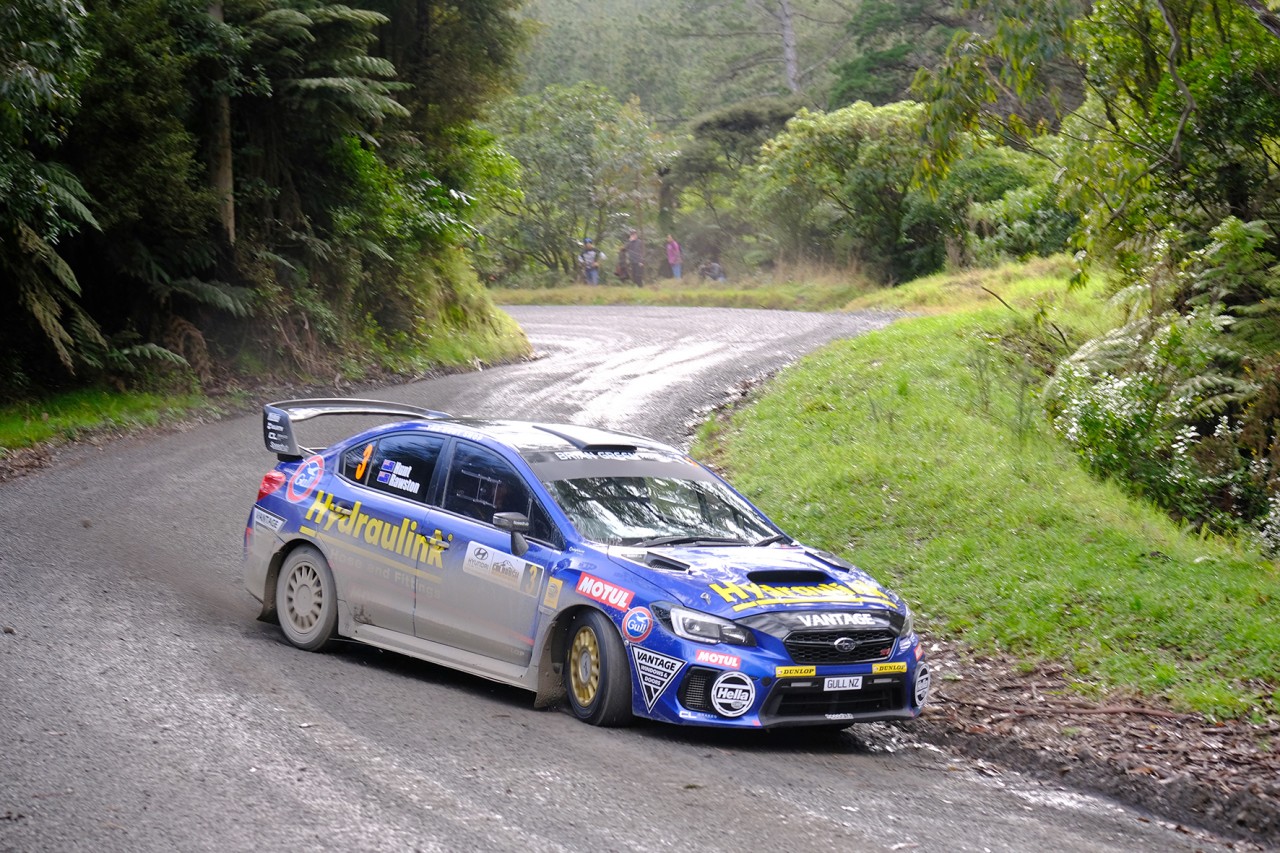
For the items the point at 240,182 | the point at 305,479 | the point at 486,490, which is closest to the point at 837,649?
the point at 486,490

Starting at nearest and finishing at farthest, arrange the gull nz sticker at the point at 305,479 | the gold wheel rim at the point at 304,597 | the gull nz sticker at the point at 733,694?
the gull nz sticker at the point at 733,694 → the gold wheel rim at the point at 304,597 → the gull nz sticker at the point at 305,479

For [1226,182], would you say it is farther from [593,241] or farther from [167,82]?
[593,241]

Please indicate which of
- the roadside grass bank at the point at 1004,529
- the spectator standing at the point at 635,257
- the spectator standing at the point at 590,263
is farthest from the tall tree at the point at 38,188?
the spectator standing at the point at 635,257

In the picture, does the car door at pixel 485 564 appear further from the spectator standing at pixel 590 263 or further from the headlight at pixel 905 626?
the spectator standing at pixel 590 263

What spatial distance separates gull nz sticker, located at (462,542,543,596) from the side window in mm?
193

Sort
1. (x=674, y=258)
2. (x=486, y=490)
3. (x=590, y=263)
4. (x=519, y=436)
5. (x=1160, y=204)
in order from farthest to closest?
(x=674, y=258) → (x=590, y=263) → (x=1160, y=204) → (x=519, y=436) → (x=486, y=490)

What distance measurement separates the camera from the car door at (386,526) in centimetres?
831

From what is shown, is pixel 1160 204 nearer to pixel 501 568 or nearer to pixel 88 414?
pixel 501 568

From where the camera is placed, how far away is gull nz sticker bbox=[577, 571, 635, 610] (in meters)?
7.20

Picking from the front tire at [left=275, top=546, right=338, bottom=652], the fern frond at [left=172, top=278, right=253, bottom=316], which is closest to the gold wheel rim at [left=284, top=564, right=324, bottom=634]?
the front tire at [left=275, top=546, right=338, bottom=652]

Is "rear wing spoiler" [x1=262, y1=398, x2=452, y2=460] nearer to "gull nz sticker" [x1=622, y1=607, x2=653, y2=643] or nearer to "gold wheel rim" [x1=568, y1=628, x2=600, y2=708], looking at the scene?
"gold wheel rim" [x1=568, y1=628, x2=600, y2=708]

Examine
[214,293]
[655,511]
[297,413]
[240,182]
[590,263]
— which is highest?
[240,182]

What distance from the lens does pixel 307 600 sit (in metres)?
8.92

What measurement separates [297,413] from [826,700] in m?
4.91
